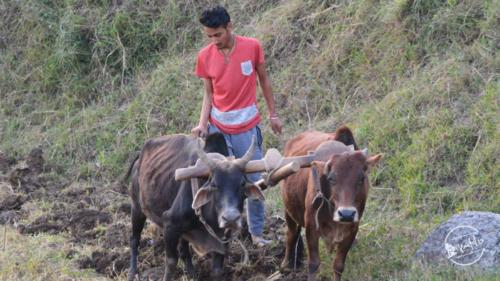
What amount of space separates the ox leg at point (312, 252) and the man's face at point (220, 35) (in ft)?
4.80

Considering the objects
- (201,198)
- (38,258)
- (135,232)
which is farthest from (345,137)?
(38,258)

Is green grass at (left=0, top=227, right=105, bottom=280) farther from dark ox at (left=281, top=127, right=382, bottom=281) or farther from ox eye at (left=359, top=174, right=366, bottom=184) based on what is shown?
ox eye at (left=359, top=174, right=366, bottom=184)

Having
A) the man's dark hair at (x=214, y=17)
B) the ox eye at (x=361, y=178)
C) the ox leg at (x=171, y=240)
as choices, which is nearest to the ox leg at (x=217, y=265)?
the ox leg at (x=171, y=240)

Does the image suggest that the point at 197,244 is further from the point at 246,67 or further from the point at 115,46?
the point at 115,46

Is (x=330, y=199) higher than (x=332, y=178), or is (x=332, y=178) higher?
(x=332, y=178)

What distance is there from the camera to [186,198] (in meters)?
6.64

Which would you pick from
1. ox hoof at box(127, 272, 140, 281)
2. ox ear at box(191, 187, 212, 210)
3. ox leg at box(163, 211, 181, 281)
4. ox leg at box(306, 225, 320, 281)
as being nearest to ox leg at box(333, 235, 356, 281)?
ox leg at box(306, 225, 320, 281)

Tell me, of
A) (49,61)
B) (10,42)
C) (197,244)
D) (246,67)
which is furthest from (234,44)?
(10,42)

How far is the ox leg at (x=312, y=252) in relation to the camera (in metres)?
6.65

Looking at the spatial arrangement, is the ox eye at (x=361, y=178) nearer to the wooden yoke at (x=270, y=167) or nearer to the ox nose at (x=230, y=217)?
the wooden yoke at (x=270, y=167)

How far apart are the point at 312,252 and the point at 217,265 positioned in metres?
0.67

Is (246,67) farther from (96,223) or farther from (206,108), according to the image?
(96,223)

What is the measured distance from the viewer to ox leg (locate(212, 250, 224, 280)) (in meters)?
6.68

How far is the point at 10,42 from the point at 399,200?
6868 mm
